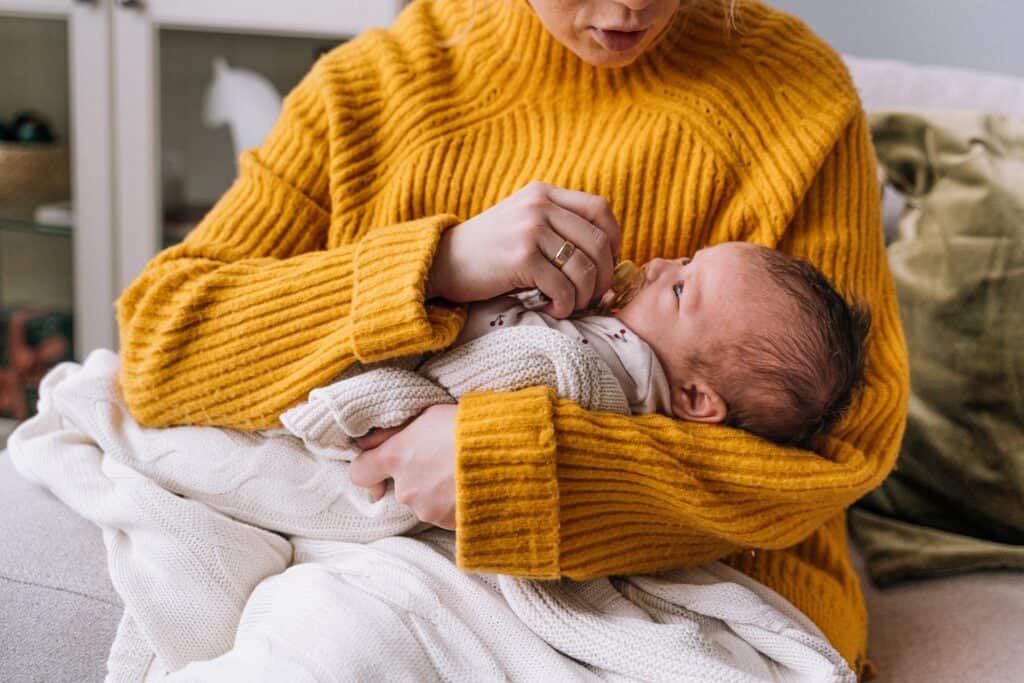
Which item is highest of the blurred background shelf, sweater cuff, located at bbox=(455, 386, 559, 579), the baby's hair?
the baby's hair

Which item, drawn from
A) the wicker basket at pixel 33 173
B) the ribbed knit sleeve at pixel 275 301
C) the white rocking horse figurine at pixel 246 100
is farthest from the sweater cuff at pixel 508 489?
the wicker basket at pixel 33 173

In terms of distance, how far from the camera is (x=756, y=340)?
3.19 feet

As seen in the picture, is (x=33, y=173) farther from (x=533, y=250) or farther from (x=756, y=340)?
(x=756, y=340)

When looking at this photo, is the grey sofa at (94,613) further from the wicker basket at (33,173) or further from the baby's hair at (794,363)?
the wicker basket at (33,173)

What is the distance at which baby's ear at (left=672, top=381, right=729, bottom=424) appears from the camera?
1.00 m

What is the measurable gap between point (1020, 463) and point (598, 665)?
0.73 metres

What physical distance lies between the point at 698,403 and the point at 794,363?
109mm

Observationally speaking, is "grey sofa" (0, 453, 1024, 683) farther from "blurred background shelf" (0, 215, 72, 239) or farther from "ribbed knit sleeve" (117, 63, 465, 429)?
"blurred background shelf" (0, 215, 72, 239)

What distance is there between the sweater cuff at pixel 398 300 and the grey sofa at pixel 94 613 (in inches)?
14.0

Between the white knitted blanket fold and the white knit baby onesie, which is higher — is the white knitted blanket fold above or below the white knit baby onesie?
below

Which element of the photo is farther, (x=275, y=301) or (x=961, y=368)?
(x=961, y=368)

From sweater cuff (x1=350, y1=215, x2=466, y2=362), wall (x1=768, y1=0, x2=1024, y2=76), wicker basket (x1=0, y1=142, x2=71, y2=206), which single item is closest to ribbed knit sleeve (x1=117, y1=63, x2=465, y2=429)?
sweater cuff (x1=350, y1=215, x2=466, y2=362)

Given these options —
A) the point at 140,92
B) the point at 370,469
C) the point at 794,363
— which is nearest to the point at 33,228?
the point at 140,92

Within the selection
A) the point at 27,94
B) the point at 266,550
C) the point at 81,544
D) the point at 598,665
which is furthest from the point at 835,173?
the point at 27,94
